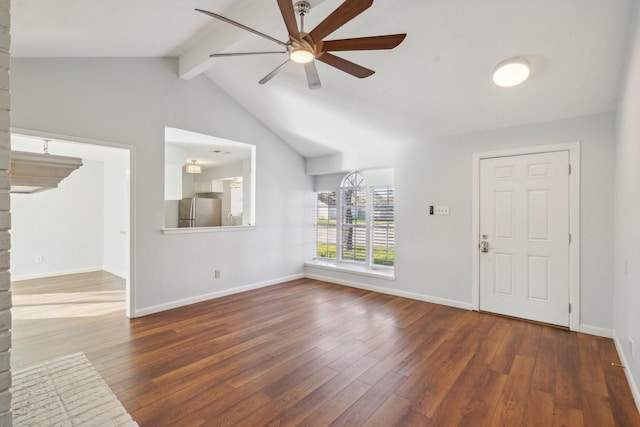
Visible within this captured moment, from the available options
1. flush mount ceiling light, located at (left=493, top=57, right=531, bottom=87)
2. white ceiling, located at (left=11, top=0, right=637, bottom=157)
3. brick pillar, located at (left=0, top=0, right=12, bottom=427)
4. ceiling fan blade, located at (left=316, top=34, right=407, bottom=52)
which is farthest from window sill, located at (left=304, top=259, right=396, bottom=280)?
brick pillar, located at (left=0, top=0, right=12, bottom=427)

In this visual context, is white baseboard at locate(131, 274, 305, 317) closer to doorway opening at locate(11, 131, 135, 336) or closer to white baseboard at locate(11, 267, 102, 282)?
doorway opening at locate(11, 131, 135, 336)

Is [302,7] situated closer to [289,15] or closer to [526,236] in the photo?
[289,15]

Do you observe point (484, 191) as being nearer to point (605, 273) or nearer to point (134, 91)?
point (605, 273)

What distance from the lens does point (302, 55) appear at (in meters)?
2.31

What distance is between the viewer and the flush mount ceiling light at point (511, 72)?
111 inches

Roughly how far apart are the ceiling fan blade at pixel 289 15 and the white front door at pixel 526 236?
10.1ft

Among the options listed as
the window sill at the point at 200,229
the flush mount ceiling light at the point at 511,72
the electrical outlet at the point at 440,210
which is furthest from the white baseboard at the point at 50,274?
the flush mount ceiling light at the point at 511,72

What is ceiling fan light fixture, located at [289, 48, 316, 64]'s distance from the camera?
2.27m

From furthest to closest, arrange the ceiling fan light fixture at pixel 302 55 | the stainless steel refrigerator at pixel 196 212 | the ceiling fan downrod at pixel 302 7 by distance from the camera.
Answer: the stainless steel refrigerator at pixel 196 212 → the ceiling fan downrod at pixel 302 7 → the ceiling fan light fixture at pixel 302 55

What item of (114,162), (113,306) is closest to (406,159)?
(113,306)

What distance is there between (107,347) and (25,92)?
2.62 m

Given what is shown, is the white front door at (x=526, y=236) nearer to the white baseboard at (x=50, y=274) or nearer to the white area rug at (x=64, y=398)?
the white area rug at (x=64, y=398)

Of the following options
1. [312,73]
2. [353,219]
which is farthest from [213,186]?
[312,73]

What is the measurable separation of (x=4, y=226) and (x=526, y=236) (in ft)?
Result: 14.8
